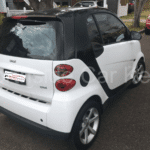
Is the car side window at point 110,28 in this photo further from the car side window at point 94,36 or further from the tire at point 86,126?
the tire at point 86,126

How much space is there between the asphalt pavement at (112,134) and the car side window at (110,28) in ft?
4.43

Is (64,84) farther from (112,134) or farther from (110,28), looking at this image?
(110,28)

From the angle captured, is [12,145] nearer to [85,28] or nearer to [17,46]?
[17,46]

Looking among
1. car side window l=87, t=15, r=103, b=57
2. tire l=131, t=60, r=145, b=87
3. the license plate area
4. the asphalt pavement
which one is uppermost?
car side window l=87, t=15, r=103, b=57

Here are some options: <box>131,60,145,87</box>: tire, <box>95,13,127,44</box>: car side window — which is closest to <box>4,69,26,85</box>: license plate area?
<box>95,13,127,44</box>: car side window

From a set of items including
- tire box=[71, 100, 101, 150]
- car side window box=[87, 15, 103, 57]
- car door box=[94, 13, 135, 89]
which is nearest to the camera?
tire box=[71, 100, 101, 150]

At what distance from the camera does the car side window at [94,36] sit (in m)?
2.21

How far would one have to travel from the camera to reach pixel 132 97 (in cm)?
367

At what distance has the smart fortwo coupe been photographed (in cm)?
184

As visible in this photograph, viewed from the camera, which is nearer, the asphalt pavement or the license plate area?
the license plate area

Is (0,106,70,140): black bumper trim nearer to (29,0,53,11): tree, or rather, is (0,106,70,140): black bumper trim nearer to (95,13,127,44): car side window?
(95,13,127,44): car side window

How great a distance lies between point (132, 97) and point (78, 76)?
219 cm

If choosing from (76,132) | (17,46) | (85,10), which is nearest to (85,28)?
(85,10)

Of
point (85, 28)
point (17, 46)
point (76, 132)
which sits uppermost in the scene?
point (85, 28)
